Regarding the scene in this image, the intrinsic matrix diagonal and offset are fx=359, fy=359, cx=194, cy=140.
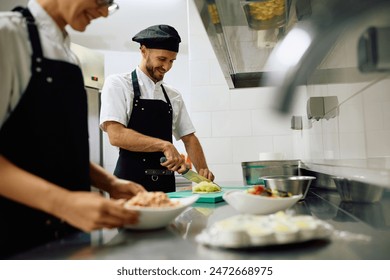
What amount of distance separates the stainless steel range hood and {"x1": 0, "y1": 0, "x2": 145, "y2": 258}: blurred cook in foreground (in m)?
0.24

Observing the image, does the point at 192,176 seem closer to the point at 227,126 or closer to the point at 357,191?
the point at 357,191

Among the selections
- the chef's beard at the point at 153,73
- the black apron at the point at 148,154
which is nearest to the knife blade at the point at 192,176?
the black apron at the point at 148,154

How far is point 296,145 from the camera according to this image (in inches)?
75.9

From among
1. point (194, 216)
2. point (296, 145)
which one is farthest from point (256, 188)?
point (296, 145)

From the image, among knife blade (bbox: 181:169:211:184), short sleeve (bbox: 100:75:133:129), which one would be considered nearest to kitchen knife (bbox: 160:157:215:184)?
knife blade (bbox: 181:169:211:184)

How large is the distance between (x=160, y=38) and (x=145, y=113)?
29 centimetres

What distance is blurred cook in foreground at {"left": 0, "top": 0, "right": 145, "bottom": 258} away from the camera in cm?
47

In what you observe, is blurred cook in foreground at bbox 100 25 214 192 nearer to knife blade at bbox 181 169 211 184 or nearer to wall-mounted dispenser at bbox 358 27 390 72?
knife blade at bbox 181 169 211 184

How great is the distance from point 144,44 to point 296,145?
996 mm

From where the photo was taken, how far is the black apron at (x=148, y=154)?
1.34m

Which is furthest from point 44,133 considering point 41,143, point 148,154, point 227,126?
point 227,126

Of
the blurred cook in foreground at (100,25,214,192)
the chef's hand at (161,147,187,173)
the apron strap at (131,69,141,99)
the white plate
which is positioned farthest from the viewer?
the apron strap at (131,69,141,99)

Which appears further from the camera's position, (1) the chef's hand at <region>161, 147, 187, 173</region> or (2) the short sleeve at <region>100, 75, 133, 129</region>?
(2) the short sleeve at <region>100, 75, 133, 129</region>
